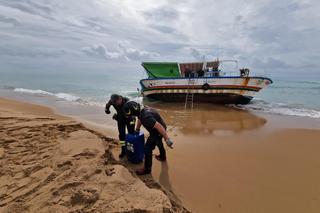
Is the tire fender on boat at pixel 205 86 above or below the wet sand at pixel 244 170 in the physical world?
above

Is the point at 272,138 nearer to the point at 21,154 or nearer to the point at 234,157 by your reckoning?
the point at 234,157

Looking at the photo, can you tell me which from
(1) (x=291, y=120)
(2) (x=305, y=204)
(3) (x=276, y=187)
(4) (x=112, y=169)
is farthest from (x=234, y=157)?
(1) (x=291, y=120)

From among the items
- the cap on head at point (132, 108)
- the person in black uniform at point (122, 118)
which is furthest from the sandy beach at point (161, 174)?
the cap on head at point (132, 108)

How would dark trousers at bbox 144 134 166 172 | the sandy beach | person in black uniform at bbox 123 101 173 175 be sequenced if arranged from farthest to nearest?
dark trousers at bbox 144 134 166 172 → person in black uniform at bbox 123 101 173 175 → the sandy beach

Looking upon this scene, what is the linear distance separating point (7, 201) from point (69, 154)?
51.7 inches

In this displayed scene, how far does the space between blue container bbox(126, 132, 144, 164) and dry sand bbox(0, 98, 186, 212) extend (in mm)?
410

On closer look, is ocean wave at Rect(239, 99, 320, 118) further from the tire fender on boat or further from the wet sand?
the wet sand

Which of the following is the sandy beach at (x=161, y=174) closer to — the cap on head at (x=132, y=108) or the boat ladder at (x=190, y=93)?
the cap on head at (x=132, y=108)

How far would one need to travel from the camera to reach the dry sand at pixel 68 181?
8.46 ft

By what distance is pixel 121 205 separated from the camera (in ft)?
8.45

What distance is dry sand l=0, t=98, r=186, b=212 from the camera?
2.58 m

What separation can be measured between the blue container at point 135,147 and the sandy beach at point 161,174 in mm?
223

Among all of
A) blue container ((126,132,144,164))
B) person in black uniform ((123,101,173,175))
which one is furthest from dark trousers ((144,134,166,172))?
blue container ((126,132,144,164))

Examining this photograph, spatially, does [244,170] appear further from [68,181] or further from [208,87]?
[208,87]
